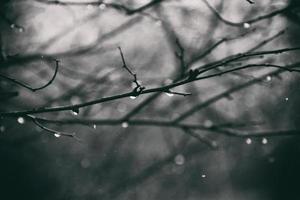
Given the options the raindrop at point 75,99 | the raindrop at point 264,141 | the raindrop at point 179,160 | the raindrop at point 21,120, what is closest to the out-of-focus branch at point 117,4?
the raindrop at point 75,99

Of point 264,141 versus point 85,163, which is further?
point 264,141

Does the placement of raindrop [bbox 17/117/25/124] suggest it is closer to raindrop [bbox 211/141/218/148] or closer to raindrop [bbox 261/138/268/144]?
raindrop [bbox 211/141/218/148]

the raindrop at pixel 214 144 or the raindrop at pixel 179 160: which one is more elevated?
the raindrop at pixel 214 144

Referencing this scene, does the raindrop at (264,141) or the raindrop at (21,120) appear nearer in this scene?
the raindrop at (21,120)

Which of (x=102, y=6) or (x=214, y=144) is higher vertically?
(x=102, y=6)

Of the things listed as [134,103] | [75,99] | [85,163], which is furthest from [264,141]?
[75,99]

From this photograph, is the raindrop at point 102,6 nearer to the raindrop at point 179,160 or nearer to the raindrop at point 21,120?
the raindrop at point 21,120

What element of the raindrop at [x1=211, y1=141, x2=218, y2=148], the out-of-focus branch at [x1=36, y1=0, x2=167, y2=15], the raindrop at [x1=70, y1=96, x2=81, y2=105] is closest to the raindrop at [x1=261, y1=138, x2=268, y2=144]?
the raindrop at [x1=211, y1=141, x2=218, y2=148]

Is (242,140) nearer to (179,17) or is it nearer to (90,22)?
(179,17)

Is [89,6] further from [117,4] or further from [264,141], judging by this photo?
[264,141]
